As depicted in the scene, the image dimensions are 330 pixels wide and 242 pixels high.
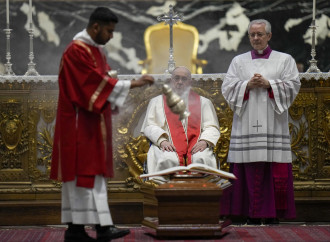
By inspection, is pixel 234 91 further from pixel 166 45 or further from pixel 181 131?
pixel 166 45

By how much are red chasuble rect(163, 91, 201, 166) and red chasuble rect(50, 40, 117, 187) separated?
1501 millimetres

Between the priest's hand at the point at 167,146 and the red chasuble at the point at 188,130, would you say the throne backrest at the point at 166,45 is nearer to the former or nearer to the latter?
the red chasuble at the point at 188,130

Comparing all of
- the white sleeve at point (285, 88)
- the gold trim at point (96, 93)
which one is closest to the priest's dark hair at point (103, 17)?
the gold trim at point (96, 93)

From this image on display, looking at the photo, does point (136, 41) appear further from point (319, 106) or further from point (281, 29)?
point (319, 106)

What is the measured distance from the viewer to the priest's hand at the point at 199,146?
268 inches

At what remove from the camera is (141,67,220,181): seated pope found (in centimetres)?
678

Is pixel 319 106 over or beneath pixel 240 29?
beneath

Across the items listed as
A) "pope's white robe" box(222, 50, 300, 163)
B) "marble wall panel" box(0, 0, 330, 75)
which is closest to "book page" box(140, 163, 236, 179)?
"pope's white robe" box(222, 50, 300, 163)

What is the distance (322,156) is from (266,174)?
2.29 ft

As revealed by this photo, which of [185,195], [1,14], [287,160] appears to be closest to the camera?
[185,195]

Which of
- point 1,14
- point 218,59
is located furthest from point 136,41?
point 1,14

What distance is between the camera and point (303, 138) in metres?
7.44

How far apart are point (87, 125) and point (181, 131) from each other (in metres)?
1.71

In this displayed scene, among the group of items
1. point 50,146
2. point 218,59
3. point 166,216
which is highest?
point 218,59
